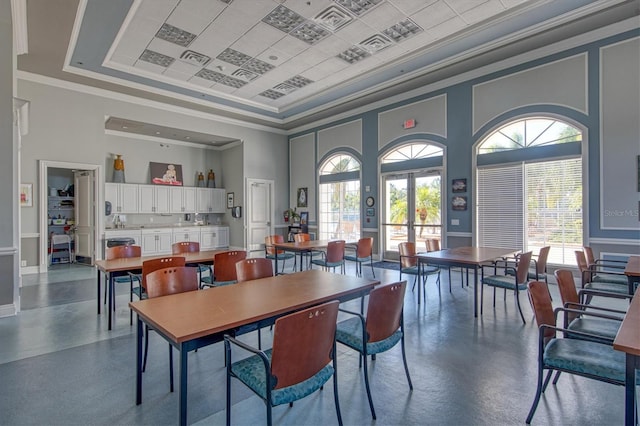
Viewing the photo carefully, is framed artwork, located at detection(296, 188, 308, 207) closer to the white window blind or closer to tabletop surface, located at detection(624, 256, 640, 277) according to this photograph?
the white window blind

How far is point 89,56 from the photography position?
230 inches

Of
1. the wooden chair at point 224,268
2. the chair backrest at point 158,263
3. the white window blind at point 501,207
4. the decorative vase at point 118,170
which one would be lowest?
the wooden chair at point 224,268

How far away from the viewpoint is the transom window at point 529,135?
5.50 m

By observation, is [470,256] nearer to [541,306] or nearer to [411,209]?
[541,306]

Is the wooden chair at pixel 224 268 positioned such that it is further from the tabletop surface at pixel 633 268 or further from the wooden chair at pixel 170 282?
the tabletop surface at pixel 633 268

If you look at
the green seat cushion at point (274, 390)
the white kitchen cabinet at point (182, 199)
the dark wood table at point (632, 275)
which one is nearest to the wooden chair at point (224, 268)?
the green seat cushion at point (274, 390)

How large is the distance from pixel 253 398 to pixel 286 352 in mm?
968

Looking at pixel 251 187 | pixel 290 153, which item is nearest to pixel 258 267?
pixel 251 187

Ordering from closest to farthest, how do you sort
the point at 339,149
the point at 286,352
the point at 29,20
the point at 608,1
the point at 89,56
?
the point at 286,352, the point at 608,1, the point at 29,20, the point at 89,56, the point at 339,149

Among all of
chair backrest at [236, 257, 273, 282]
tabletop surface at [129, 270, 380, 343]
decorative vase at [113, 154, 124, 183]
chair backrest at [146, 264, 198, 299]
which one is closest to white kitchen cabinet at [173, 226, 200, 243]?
decorative vase at [113, 154, 124, 183]

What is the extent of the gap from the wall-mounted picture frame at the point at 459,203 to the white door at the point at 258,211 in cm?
548

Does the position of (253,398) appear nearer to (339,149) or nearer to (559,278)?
(559,278)

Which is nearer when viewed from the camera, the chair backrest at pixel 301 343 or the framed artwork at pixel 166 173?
the chair backrest at pixel 301 343

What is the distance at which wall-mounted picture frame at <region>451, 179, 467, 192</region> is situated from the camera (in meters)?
6.63
